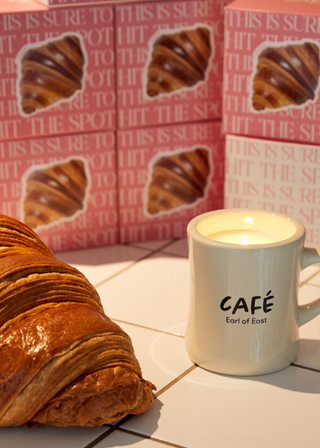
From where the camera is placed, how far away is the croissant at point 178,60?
917mm

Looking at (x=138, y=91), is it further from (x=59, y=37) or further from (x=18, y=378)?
(x=18, y=378)

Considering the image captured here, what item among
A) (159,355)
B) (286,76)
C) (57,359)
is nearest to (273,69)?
(286,76)

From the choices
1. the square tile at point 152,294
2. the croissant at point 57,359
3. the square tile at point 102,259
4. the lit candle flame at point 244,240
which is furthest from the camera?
the square tile at point 102,259

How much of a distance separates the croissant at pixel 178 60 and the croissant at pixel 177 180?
3.8 inches

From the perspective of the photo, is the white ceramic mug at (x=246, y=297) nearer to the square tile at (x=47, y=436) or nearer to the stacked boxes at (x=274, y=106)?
the square tile at (x=47, y=436)

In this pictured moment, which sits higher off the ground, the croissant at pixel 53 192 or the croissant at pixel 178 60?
the croissant at pixel 178 60

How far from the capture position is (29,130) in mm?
899

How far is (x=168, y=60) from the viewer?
3.03ft

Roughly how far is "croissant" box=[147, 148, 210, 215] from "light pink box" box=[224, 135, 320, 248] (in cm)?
5

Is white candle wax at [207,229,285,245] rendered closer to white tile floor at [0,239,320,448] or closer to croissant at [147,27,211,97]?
white tile floor at [0,239,320,448]

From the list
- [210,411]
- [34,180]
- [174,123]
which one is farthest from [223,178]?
[210,411]

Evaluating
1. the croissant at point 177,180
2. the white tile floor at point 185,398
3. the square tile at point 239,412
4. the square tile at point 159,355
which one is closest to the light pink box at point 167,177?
the croissant at point 177,180

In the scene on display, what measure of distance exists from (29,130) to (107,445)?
47cm

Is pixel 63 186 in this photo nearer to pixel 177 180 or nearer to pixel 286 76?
pixel 177 180
